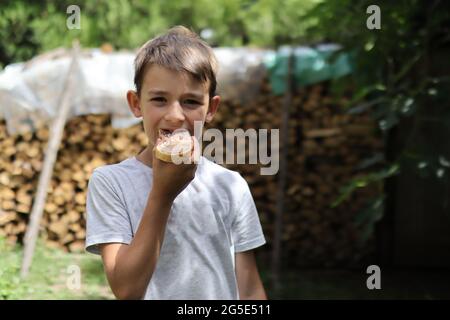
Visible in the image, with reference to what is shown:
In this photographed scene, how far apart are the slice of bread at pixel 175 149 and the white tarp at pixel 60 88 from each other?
3963mm

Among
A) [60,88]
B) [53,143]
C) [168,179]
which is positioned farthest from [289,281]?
[168,179]

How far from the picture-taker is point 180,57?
53.7 inches

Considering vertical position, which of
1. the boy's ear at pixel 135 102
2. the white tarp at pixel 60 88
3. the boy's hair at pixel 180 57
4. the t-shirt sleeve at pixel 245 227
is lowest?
the t-shirt sleeve at pixel 245 227

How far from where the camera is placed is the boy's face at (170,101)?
1.31m

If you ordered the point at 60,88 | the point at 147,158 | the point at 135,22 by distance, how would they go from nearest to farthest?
1. the point at 147,158
2. the point at 60,88
3. the point at 135,22

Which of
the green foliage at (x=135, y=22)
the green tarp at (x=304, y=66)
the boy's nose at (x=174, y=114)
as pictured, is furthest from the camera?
the green foliage at (x=135, y=22)

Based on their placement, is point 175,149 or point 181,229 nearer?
point 175,149

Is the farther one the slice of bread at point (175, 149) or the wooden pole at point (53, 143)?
the wooden pole at point (53, 143)

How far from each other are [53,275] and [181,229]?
11.5ft

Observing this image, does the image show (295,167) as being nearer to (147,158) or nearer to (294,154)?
Result: (294,154)

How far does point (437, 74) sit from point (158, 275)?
4.41m

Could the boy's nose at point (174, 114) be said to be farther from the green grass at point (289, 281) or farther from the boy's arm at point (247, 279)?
the green grass at point (289, 281)

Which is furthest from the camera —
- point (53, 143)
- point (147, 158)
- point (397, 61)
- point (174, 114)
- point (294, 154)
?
point (294, 154)

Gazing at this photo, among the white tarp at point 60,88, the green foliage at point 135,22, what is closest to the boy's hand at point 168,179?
the white tarp at point 60,88
